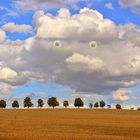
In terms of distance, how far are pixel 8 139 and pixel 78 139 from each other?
6.04 metres

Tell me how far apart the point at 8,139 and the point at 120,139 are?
10172mm

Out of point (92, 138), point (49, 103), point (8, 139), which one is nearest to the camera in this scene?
point (8, 139)

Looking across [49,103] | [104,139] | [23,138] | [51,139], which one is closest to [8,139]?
[23,138]

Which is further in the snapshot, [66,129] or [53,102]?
[53,102]

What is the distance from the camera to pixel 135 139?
3731 centimetres

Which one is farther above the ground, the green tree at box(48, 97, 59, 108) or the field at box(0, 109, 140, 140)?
the green tree at box(48, 97, 59, 108)

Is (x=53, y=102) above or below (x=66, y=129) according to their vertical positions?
above

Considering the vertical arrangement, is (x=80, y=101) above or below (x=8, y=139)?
above

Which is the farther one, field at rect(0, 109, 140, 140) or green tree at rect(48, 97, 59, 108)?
green tree at rect(48, 97, 59, 108)

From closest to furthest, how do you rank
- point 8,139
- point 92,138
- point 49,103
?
point 8,139
point 92,138
point 49,103

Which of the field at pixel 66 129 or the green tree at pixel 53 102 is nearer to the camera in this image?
the field at pixel 66 129

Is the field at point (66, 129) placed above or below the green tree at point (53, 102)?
below

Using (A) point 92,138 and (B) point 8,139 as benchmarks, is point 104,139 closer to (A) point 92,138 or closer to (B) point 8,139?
(A) point 92,138

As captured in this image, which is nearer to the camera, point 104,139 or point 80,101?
point 104,139
